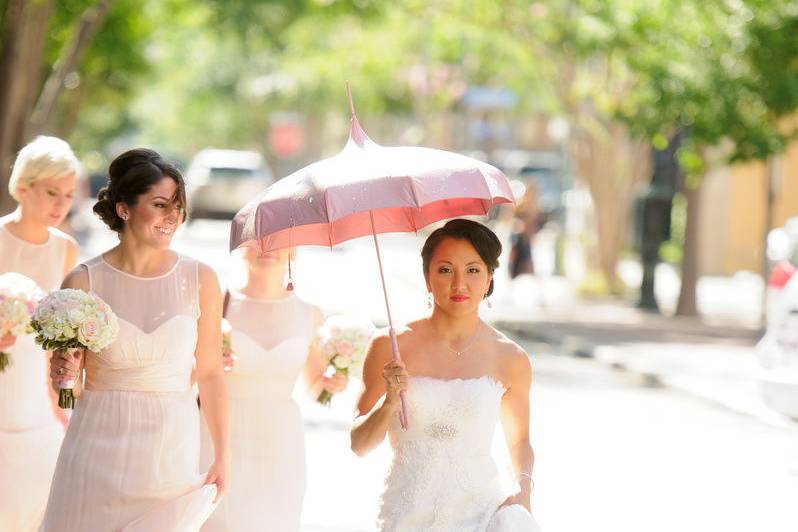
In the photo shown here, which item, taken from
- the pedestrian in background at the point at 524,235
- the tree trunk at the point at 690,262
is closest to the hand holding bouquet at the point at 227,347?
the tree trunk at the point at 690,262

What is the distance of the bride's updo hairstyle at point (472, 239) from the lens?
5.10 meters

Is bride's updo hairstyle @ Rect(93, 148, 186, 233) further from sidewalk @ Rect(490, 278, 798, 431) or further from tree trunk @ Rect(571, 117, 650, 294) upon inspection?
tree trunk @ Rect(571, 117, 650, 294)

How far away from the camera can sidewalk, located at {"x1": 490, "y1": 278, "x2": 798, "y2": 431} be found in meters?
15.4

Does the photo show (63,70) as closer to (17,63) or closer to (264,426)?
(17,63)

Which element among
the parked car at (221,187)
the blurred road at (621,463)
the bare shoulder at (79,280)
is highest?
the parked car at (221,187)

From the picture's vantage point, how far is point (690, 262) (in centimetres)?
2444

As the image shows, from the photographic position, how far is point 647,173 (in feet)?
100

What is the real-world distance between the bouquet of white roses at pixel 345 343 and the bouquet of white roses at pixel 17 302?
3.77 ft

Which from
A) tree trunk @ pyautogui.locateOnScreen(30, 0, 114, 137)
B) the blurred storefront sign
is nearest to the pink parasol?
tree trunk @ pyautogui.locateOnScreen(30, 0, 114, 137)

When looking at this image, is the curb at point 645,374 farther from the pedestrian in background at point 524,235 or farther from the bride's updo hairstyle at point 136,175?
the bride's updo hairstyle at point 136,175

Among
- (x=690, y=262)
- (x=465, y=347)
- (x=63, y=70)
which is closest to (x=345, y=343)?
(x=465, y=347)

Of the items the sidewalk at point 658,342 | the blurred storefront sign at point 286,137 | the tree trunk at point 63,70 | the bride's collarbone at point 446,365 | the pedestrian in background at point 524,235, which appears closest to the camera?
the bride's collarbone at point 446,365

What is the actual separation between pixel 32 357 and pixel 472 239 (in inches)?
105

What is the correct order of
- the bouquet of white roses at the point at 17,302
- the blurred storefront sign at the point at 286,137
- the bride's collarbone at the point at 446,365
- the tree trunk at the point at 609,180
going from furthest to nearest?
the blurred storefront sign at the point at 286,137 < the tree trunk at the point at 609,180 < the bouquet of white roses at the point at 17,302 < the bride's collarbone at the point at 446,365
